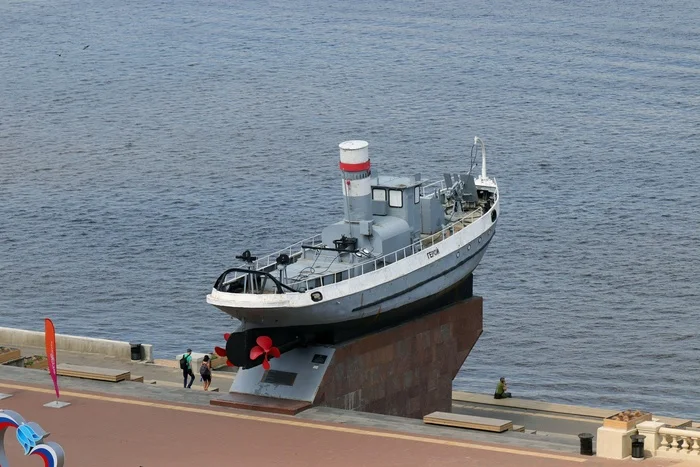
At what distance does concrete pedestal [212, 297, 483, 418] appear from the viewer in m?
47.3

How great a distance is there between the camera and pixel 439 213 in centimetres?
5394

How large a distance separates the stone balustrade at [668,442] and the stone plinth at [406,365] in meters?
11.1

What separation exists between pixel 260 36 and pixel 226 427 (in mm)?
102982

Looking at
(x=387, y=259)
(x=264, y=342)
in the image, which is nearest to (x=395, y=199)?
(x=387, y=259)

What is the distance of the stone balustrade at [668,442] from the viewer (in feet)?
130

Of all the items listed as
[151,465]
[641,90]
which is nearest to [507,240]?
[641,90]

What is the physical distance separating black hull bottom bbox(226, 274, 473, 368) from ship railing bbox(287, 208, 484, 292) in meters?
1.48

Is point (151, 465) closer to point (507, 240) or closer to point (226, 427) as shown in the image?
point (226, 427)

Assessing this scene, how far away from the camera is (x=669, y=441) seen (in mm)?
40219

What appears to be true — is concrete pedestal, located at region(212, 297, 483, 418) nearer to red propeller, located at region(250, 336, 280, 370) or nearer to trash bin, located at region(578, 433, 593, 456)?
red propeller, located at region(250, 336, 280, 370)

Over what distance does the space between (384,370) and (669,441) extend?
40.5ft

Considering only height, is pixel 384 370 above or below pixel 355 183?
below

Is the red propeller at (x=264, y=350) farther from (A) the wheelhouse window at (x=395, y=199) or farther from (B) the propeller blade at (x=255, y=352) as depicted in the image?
(A) the wheelhouse window at (x=395, y=199)

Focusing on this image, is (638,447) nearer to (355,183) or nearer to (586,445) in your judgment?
(586,445)
